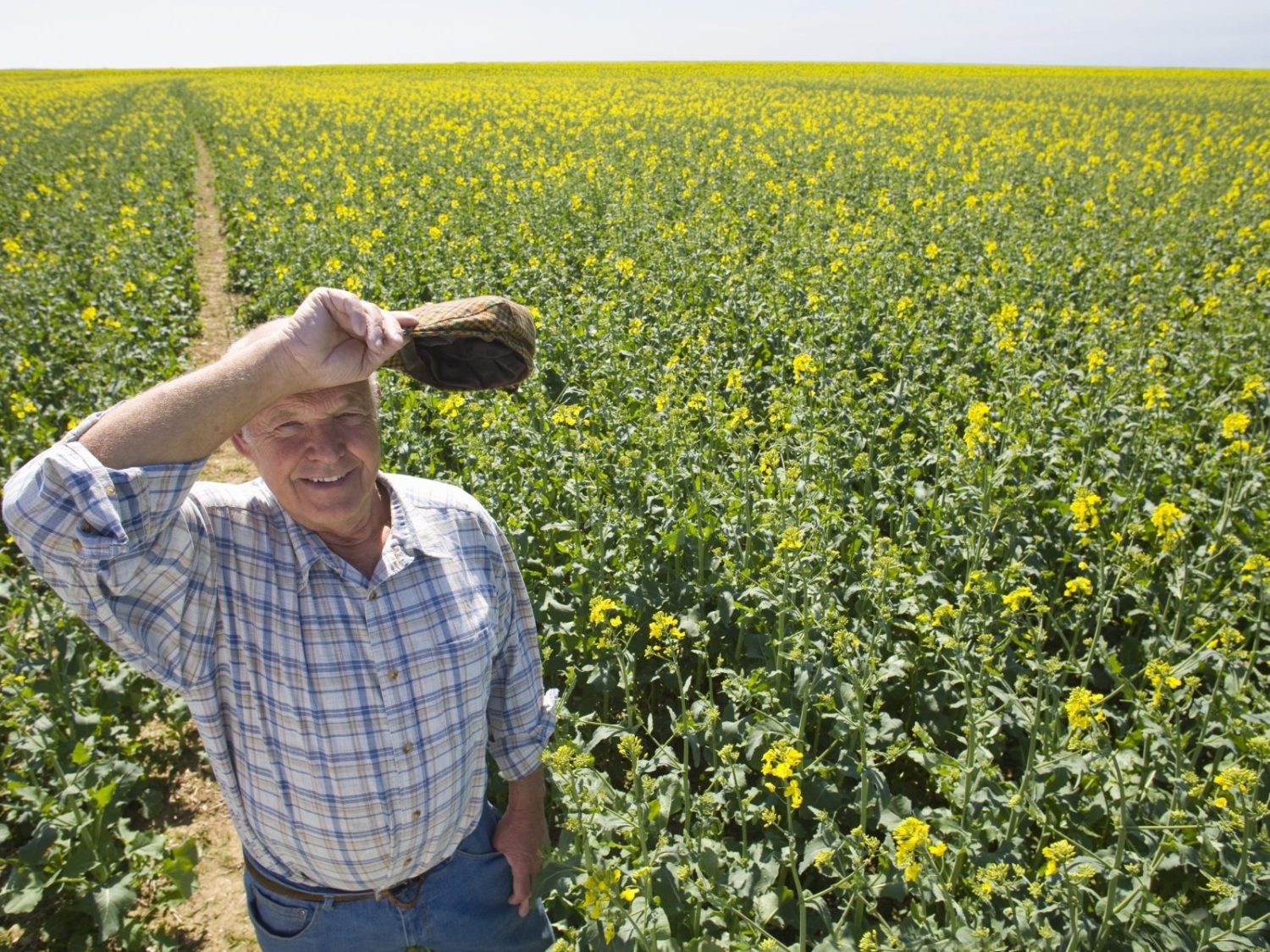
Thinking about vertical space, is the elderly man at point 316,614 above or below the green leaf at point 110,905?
above

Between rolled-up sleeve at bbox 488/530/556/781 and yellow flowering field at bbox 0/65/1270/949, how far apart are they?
185 millimetres

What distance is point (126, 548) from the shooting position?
5.33 feet

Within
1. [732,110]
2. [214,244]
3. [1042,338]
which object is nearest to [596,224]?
[1042,338]

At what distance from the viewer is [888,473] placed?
4.44 metres

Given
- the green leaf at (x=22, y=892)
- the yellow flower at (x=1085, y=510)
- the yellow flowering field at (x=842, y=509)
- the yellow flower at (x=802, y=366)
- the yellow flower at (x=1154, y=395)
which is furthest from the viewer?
the yellow flower at (x=802, y=366)

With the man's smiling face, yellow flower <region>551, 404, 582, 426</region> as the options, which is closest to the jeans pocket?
the man's smiling face

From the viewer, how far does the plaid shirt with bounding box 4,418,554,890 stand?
192cm

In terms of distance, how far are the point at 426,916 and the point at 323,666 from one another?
0.78m

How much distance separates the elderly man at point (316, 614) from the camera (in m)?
1.67

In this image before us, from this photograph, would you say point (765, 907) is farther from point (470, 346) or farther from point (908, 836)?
point (470, 346)

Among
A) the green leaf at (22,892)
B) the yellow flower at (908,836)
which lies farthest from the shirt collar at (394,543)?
the green leaf at (22,892)

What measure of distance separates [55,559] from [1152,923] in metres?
2.98

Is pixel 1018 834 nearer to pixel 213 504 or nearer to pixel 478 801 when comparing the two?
pixel 478 801

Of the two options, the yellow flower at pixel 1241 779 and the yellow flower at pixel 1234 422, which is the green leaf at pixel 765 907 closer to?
the yellow flower at pixel 1241 779
